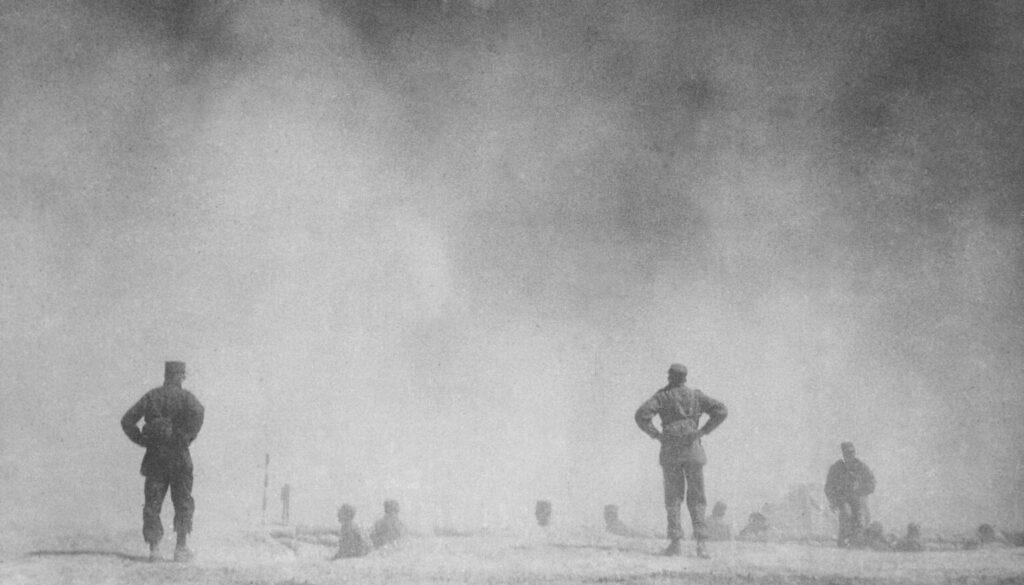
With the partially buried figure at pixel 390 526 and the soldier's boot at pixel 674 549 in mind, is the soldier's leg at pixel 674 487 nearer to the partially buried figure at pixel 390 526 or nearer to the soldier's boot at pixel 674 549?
the soldier's boot at pixel 674 549

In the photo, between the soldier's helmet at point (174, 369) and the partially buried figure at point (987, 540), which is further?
the partially buried figure at point (987, 540)

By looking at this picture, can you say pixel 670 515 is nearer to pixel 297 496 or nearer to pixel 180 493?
pixel 180 493

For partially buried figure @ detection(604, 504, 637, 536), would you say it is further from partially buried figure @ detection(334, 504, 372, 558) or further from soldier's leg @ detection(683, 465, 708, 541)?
soldier's leg @ detection(683, 465, 708, 541)

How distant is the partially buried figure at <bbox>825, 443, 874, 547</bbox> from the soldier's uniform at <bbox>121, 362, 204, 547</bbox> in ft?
40.8

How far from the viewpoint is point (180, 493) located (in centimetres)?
1004

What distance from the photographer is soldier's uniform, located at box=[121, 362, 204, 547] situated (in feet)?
32.5

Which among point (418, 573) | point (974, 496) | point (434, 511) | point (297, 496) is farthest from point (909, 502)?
point (418, 573)

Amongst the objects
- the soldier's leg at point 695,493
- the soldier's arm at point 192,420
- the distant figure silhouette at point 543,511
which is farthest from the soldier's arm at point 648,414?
the distant figure silhouette at point 543,511

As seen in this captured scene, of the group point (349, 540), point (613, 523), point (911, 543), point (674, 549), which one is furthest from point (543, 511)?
point (674, 549)

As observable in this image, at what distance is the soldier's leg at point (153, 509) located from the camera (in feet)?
31.7

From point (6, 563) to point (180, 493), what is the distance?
6.20 feet

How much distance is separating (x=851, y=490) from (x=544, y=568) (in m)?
10.4

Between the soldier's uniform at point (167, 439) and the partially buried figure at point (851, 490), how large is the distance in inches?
489

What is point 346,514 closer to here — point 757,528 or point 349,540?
point 349,540
